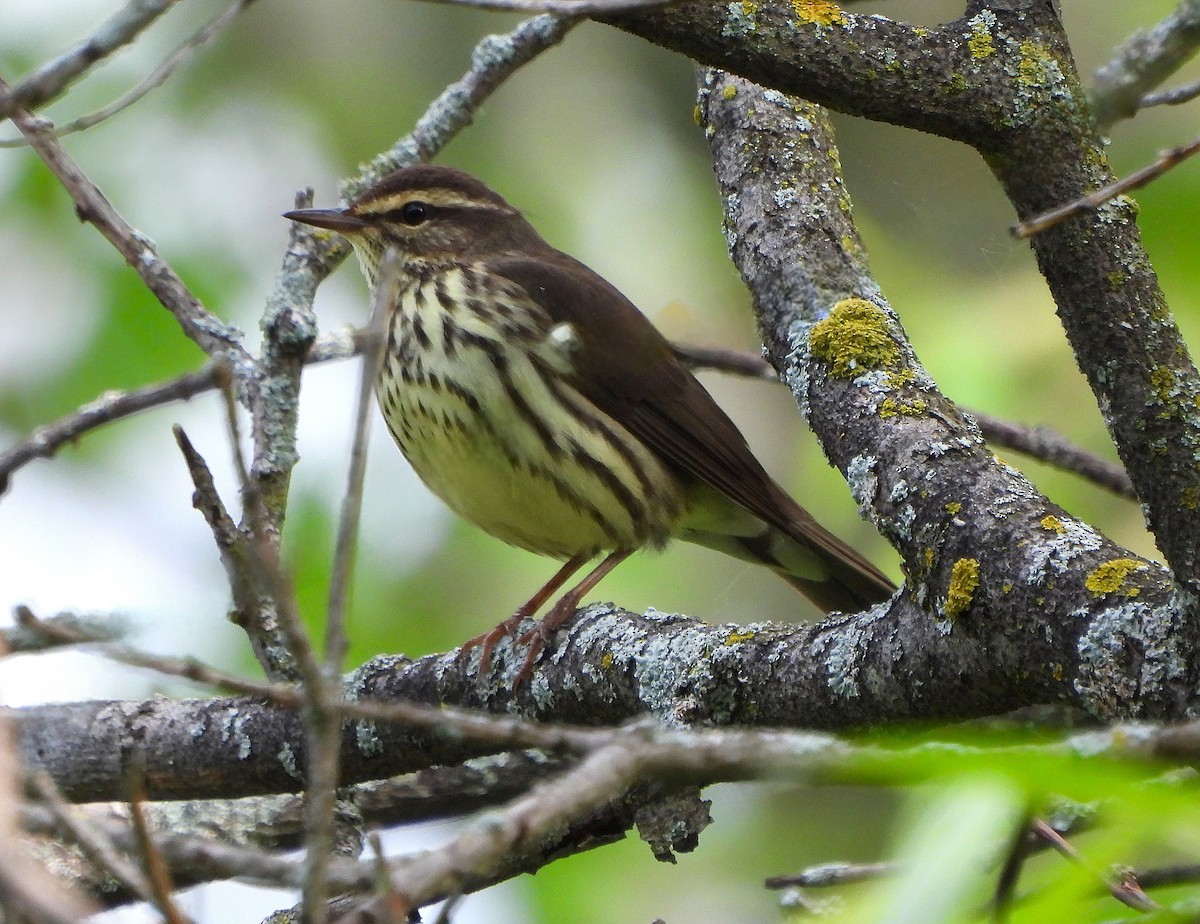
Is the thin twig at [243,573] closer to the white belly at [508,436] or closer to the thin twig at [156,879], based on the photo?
the thin twig at [156,879]

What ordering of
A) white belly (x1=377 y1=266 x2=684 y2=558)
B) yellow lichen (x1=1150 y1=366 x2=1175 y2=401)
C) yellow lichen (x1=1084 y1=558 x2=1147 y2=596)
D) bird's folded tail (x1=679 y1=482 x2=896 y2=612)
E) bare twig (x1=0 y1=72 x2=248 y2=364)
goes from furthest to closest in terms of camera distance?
bird's folded tail (x1=679 y1=482 x2=896 y2=612)
white belly (x1=377 y1=266 x2=684 y2=558)
bare twig (x1=0 y1=72 x2=248 y2=364)
yellow lichen (x1=1150 y1=366 x2=1175 y2=401)
yellow lichen (x1=1084 y1=558 x2=1147 y2=596)

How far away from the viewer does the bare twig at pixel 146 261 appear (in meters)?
3.27

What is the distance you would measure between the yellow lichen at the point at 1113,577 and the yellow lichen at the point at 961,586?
24 centimetres

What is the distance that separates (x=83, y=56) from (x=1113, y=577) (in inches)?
71.0

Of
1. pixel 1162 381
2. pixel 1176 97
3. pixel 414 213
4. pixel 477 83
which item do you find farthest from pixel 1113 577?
pixel 414 213

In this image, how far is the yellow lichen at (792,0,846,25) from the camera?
108 inches

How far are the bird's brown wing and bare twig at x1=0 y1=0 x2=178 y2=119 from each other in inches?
97.5

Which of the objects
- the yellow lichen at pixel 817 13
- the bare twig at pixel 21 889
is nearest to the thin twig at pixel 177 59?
the yellow lichen at pixel 817 13

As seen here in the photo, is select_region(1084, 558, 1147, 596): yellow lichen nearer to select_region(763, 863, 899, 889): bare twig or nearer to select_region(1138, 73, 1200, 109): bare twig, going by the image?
select_region(763, 863, 899, 889): bare twig

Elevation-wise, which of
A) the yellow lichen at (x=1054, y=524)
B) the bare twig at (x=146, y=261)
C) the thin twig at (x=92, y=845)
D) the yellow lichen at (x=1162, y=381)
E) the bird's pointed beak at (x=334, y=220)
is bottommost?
the thin twig at (x=92, y=845)

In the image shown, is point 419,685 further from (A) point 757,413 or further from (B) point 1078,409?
(A) point 757,413

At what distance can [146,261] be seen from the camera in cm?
360

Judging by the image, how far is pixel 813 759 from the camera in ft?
4.24

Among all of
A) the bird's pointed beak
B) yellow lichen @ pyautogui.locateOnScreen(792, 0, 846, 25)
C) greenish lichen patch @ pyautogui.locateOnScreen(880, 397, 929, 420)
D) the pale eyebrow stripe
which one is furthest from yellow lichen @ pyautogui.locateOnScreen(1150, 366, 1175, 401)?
the pale eyebrow stripe
